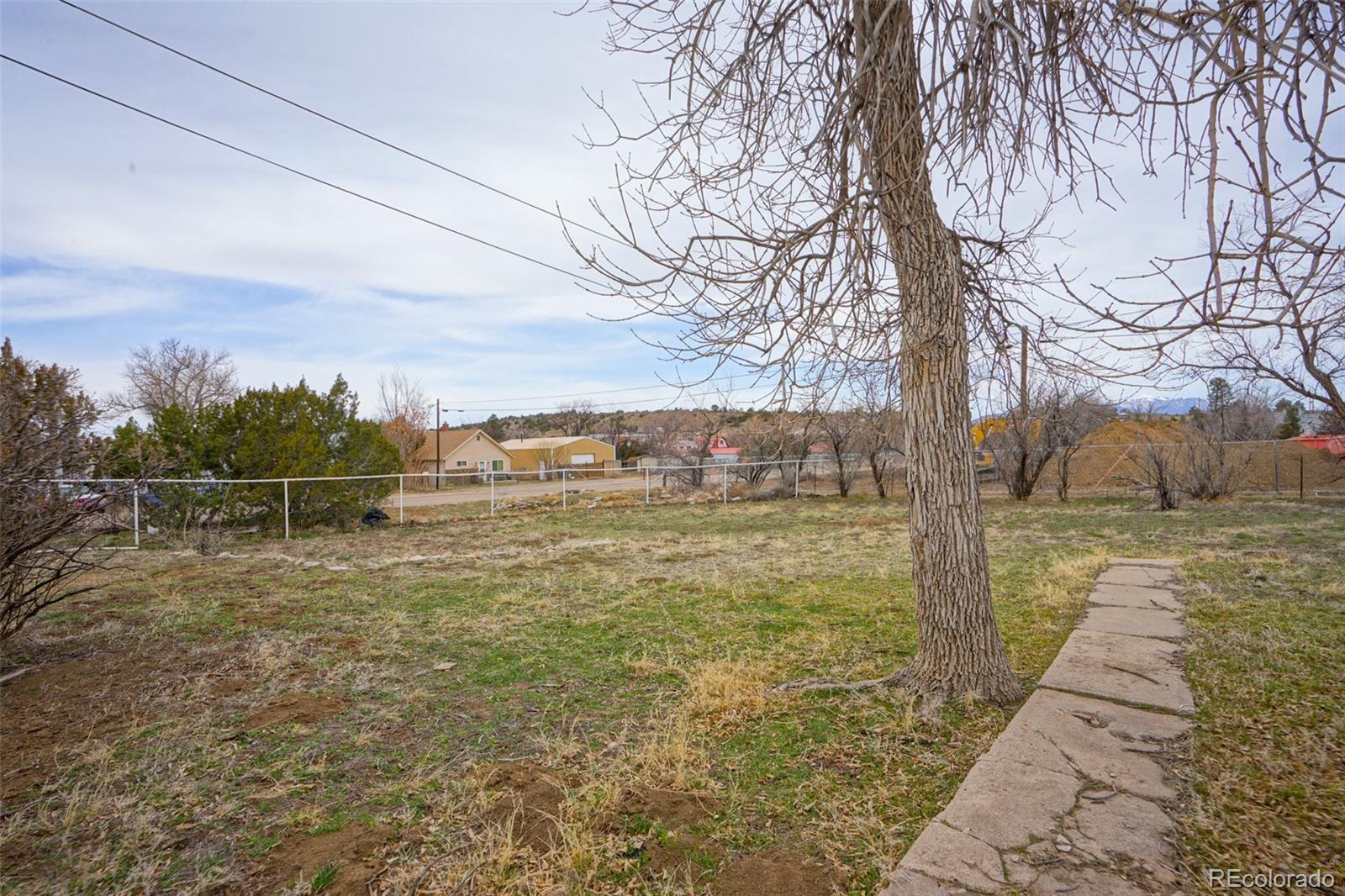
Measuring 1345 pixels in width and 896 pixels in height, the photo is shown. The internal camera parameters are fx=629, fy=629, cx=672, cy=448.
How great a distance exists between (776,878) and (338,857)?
139 centimetres

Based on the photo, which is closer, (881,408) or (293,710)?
(293,710)

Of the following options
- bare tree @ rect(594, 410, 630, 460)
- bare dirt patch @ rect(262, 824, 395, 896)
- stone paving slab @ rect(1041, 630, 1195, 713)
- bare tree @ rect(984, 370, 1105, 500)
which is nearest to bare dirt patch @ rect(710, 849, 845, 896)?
bare dirt patch @ rect(262, 824, 395, 896)

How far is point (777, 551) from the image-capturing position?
8883mm

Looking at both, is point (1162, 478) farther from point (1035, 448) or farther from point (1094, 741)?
point (1094, 741)

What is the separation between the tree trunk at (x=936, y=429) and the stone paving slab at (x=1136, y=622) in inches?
61.6

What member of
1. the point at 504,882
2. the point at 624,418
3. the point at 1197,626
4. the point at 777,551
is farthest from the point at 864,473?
Answer: the point at 624,418

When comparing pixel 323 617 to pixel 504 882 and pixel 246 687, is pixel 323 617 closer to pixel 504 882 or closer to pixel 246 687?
pixel 246 687

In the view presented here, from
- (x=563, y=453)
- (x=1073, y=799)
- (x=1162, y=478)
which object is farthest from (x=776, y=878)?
(x=563, y=453)

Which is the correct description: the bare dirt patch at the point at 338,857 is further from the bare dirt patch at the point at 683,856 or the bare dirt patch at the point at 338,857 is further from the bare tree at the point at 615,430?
the bare tree at the point at 615,430

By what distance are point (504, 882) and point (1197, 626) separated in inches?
184


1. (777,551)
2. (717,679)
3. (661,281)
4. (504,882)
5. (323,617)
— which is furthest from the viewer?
(777,551)

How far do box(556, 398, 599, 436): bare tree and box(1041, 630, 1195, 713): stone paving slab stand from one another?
52167mm

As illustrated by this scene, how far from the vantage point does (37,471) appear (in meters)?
3.74

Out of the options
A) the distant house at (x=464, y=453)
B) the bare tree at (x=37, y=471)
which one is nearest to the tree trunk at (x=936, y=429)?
the bare tree at (x=37, y=471)
